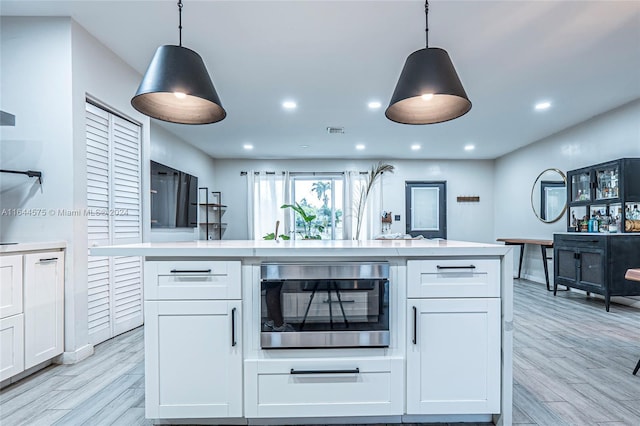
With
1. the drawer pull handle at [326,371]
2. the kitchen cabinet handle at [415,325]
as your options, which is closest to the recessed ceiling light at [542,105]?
the kitchen cabinet handle at [415,325]

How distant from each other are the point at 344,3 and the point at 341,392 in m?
2.39

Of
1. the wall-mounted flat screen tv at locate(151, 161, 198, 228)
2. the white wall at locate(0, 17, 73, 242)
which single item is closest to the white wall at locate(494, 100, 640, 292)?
the white wall at locate(0, 17, 73, 242)

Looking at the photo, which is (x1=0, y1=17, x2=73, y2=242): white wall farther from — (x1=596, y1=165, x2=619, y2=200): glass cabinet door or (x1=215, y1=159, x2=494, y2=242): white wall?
(x1=596, y1=165, x2=619, y2=200): glass cabinet door

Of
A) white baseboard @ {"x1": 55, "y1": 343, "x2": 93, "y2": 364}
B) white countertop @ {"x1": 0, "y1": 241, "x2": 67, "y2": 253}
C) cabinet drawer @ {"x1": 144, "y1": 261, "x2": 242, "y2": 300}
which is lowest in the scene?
white baseboard @ {"x1": 55, "y1": 343, "x2": 93, "y2": 364}

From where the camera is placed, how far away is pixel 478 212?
24.6 ft

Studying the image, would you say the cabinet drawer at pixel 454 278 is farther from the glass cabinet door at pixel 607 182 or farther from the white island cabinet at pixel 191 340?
the glass cabinet door at pixel 607 182

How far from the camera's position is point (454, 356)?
63.6 inches

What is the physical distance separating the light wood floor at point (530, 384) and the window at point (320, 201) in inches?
179

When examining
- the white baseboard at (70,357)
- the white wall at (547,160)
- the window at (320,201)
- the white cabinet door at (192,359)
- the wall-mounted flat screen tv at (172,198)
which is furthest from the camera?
the window at (320,201)

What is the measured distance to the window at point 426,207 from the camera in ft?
24.6

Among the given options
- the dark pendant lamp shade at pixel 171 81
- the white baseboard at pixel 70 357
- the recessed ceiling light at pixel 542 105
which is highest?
the recessed ceiling light at pixel 542 105

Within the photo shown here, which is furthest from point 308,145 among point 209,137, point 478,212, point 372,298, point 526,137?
point 372,298

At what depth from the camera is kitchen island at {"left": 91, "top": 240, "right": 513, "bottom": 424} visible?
158 centimetres

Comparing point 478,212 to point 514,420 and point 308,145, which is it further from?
point 514,420
